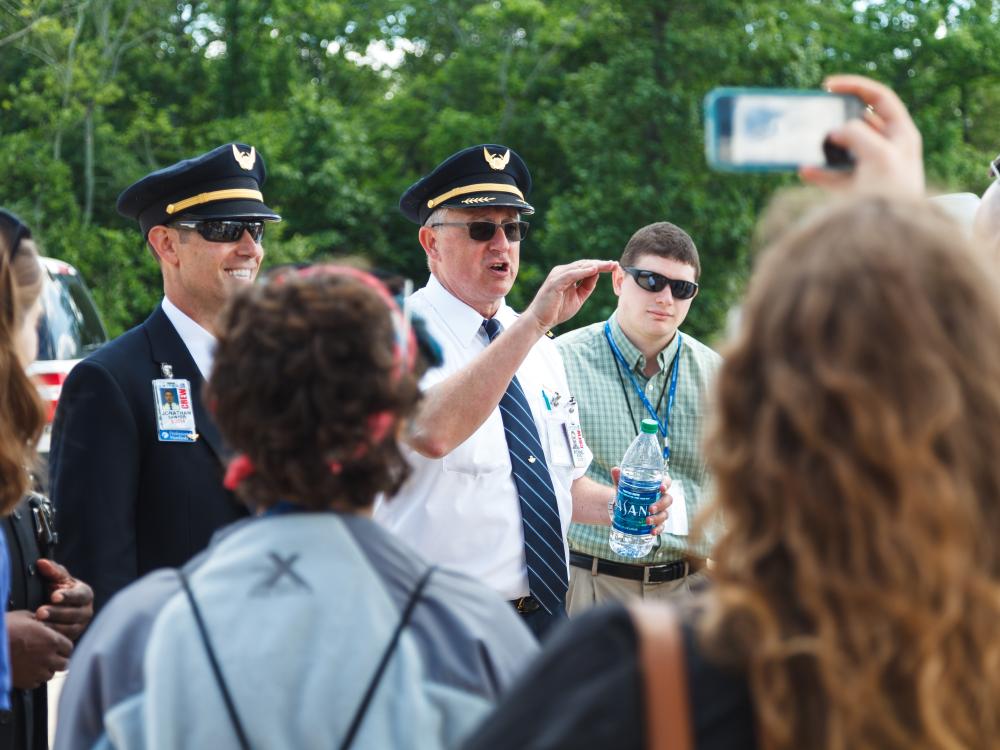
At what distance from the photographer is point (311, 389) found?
5.61ft

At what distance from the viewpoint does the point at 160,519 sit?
2.95 metres

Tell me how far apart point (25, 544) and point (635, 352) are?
2.72m

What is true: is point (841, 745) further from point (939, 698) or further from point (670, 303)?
point (670, 303)

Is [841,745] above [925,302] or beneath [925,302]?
beneath

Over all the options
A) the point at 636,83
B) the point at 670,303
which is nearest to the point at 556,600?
the point at 670,303

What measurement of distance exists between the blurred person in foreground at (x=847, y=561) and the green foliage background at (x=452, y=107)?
17944mm

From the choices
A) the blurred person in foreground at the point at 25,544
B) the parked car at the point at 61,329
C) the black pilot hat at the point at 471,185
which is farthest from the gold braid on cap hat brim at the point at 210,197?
the parked car at the point at 61,329

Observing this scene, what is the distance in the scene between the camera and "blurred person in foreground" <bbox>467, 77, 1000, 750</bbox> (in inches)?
45.4

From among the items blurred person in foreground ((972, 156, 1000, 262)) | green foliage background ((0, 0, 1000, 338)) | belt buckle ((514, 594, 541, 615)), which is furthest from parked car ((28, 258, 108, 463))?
green foliage background ((0, 0, 1000, 338))

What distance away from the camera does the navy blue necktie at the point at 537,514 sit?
339 cm

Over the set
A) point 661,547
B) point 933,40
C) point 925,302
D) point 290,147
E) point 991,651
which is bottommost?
point 661,547

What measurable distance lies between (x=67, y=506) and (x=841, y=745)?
228 cm

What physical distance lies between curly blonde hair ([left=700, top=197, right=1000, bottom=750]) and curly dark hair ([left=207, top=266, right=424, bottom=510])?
707 mm

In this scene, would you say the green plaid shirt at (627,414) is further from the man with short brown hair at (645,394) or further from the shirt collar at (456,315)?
the shirt collar at (456,315)
